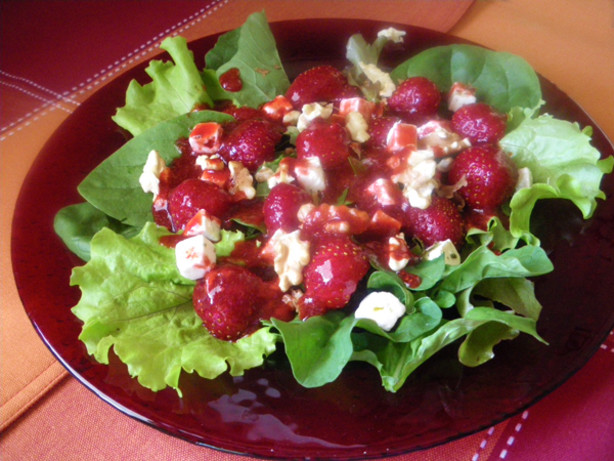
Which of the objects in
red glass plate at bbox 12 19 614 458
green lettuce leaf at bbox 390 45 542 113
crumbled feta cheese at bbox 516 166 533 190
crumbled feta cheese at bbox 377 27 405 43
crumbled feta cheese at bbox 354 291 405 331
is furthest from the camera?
crumbled feta cheese at bbox 377 27 405 43

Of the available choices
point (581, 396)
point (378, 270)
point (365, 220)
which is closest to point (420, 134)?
point (365, 220)

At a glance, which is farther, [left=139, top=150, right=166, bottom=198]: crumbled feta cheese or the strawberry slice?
[left=139, top=150, right=166, bottom=198]: crumbled feta cheese

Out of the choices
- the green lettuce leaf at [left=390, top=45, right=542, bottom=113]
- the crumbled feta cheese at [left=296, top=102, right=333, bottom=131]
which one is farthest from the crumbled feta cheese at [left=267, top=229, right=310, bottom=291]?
the green lettuce leaf at [left=390, top=45, right=542, bottom=113]

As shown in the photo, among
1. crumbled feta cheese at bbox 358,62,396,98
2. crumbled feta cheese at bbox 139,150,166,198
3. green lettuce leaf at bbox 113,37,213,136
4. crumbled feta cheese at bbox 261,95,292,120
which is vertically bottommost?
crumbled feta cheese at bbox 358,62,396,98

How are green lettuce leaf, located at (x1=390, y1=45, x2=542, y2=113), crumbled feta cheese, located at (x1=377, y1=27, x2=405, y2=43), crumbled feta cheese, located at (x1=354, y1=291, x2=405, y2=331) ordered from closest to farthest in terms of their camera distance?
crumbled feta cheese, located at (x1=354, y1=291, x2=405, y2=331) → green lettuce leaf, located at (x1=390, y1=45, x2=542, y2=113) → crumbled feta cheese, located at (x1=377, y1=27, x2=405, y2=43)

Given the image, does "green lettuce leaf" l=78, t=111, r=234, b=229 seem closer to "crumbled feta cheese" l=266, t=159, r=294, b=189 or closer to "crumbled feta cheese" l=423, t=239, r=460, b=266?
"crumbled feta cheese" l=266, t=159, r=294, b=189

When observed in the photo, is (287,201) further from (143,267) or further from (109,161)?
(109,161)

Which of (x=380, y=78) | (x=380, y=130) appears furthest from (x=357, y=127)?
(x=380, y=78)
